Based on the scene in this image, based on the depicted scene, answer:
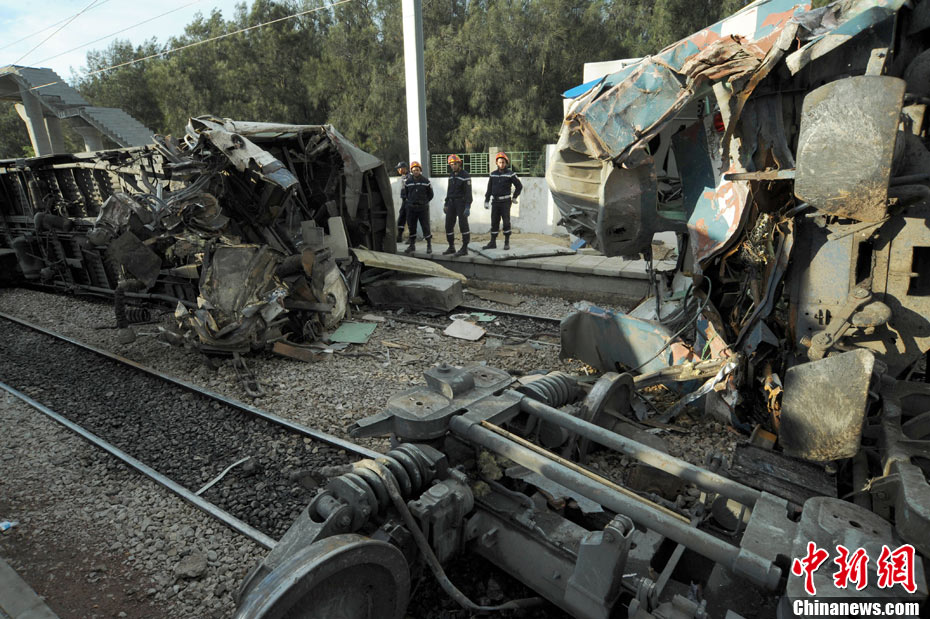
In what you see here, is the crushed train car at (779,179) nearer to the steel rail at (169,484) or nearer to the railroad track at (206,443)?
the railroad track at (206,443)

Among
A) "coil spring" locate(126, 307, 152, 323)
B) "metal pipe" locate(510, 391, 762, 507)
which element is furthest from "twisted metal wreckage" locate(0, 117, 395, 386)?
"metal pipe" locate(510, 391, 762, 507)

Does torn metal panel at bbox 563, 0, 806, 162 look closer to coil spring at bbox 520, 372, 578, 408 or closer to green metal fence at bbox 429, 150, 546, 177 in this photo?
coil spring at bbox 520, 372, 578, 408

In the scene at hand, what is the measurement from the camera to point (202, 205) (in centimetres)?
665

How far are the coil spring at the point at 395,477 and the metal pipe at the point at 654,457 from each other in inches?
26.0

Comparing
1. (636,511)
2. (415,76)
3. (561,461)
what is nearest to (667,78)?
(561,461)

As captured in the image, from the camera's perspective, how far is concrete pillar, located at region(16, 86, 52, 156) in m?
21.2

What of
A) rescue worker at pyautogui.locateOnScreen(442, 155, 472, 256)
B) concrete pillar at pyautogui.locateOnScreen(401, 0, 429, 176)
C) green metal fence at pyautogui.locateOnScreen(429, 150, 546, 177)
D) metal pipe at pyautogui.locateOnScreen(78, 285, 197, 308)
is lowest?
metal pipe at pyautogui.locateOnScreen(78, 285, 197, 308)

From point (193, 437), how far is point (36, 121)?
24.1 meters

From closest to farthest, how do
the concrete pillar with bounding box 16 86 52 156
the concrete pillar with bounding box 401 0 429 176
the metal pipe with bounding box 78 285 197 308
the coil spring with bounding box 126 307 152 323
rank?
the metal pipe with bounding box 78 285 197 308, the coil spring with bounding box 126 307 152 323, the concrete pillar with bounding box 401 0 429 176, the concrete pillar with bounding box 16 86 52 156

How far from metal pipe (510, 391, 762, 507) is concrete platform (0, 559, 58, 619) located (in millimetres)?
2809

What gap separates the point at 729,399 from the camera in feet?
13.7

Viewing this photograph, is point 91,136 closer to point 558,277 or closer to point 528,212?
point 528,212

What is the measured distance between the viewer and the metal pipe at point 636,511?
1840 mm

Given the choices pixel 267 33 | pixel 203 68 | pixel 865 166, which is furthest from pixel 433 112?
pixel 865 166
